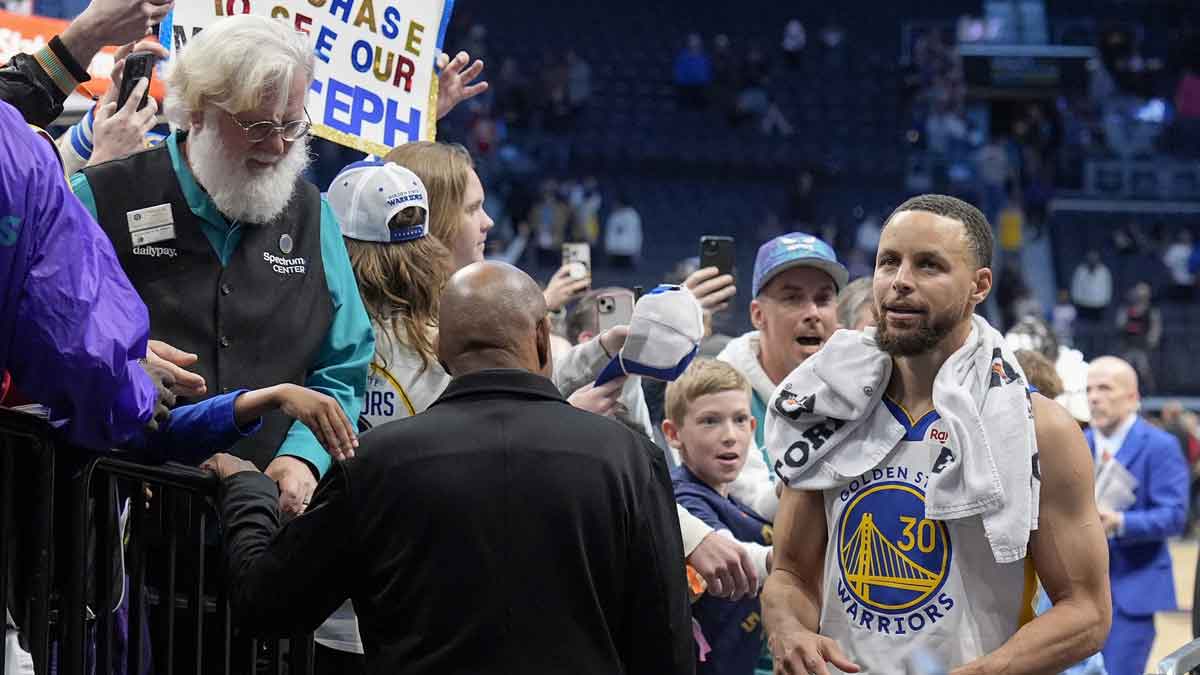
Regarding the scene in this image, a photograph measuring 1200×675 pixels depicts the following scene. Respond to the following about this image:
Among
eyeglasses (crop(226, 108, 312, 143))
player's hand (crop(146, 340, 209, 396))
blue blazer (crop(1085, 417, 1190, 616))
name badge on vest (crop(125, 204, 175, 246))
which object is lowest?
blue blazer (crop(1085, 417, 1190, 616))

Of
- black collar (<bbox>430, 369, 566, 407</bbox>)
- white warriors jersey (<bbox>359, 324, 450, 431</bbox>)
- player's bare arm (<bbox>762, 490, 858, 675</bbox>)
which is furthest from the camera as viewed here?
white warriors jersey (<bbox>359, 324, 450, 431</bbox>)

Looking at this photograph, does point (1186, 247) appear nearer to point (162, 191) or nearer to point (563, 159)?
point (563, 159)

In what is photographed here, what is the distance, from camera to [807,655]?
3.24 m

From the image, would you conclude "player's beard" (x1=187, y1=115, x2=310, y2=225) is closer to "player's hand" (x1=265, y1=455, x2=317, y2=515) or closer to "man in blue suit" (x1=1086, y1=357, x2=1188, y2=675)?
"player's hand" (x1=265, y1=455, x2=317, y2=515)

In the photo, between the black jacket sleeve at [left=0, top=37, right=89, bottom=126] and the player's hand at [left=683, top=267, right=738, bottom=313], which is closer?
the black jacket sleeve at [left=0, top=37, right=89, bottom=126]

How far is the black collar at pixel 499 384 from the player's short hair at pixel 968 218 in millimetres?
932

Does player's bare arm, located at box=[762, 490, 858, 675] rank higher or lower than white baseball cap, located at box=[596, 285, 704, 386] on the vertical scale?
lower

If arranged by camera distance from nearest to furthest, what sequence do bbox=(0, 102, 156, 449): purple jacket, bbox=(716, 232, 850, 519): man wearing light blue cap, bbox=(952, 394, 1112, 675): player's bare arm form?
1. bbox=(0, 102, 156, 449): purple jacket
2. bbox=(952, 394, 1112, 675): player's bare arm
3. bbox=(716, 232, 850, 519): man wearing light blue cap

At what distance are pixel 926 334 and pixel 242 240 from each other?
1.42m

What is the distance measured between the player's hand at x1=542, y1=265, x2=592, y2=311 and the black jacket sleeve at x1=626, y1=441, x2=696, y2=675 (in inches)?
66.2

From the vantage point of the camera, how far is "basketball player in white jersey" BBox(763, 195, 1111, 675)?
3.19 m

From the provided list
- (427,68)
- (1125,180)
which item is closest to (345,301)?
(427,68)

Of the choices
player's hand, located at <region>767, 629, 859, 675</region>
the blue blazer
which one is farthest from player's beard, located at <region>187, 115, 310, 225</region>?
the blue blazer

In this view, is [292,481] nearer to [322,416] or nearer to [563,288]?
[322,416]
